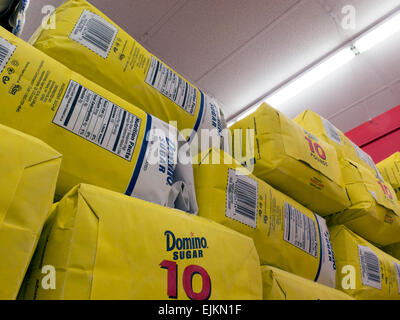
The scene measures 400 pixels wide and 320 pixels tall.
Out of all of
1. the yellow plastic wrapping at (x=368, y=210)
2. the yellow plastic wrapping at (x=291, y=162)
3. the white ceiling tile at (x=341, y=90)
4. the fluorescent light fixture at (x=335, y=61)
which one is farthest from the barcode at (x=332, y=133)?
the white ceiling tile at (x=341, y=90)

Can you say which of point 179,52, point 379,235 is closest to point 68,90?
point 379,235

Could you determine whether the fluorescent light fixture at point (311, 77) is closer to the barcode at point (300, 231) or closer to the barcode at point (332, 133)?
the barcode at point (332, 133)

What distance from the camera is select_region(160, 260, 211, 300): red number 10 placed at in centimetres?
42

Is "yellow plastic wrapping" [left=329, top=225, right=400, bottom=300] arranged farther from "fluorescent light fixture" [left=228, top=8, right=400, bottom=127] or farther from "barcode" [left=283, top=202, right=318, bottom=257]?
"fluorescent light fixture" [left=228, top=8, right=400, bottom=127]

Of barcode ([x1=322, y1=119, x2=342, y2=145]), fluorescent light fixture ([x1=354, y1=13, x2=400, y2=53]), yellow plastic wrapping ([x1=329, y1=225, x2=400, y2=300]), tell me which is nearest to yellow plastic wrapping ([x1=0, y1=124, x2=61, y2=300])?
yellow plastic wrapping ([x1=329, y1=225, x2=400, y2=300])

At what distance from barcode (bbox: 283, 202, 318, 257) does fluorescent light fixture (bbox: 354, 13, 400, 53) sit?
155cm

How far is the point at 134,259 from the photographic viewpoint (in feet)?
1.30

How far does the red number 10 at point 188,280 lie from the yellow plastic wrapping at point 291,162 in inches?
17.6

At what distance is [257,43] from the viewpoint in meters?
1.93

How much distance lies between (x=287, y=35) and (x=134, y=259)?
71.0 inches

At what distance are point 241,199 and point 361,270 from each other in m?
0.47

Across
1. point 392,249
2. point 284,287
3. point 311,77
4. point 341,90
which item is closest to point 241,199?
point 284,287

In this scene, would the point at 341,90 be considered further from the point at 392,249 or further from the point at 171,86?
the point at 171,86

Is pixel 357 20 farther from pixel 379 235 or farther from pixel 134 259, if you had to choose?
pixel 134 259
